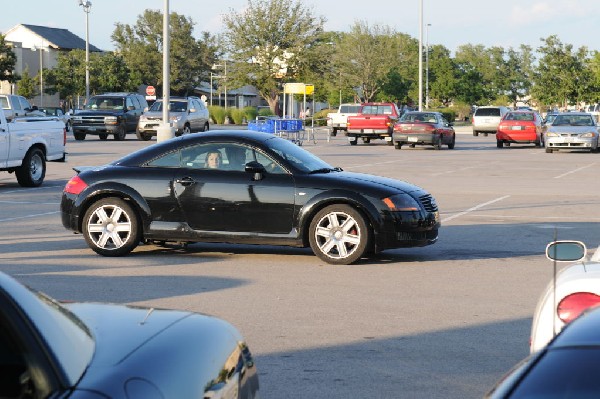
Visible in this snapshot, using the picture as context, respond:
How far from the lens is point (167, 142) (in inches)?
509

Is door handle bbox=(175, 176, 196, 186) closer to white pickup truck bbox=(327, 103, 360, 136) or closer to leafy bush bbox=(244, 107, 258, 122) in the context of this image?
white pickup truck bbox=(327, 103, 360, 136)

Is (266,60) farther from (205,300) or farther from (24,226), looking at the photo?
(205,300)

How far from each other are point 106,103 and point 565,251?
44.9 m

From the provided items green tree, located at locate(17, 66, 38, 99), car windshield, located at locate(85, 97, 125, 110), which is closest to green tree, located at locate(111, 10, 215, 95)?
green tree, located at locate(17, 66, 38, 99)

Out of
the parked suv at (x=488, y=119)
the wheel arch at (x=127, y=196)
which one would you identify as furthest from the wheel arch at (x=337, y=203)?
the parked suv at (x=488, y=119)

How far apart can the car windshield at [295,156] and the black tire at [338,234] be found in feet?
2.26

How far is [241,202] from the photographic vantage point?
40.7 feet

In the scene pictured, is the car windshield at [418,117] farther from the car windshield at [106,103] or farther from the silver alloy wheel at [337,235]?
the silver alloy wheel at [337,235]

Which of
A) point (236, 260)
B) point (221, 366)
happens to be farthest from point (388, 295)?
point (221, 366)

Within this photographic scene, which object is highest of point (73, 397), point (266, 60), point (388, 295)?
point (266, 60)

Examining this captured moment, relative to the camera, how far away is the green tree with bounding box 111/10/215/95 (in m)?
116

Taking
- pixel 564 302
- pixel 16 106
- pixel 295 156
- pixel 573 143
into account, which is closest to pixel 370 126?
pixel 573 143

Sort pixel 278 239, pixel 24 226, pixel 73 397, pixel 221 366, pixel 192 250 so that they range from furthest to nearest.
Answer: pixel 24 226 < pixel 192 250 < pixel 278 239 < pixel 221 366 < pixel 73 397

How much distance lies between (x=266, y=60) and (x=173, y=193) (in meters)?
75.1
